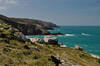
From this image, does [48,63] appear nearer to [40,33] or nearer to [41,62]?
[41,62]

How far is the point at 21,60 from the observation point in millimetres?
16703

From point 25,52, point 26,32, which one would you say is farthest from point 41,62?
point 26,32

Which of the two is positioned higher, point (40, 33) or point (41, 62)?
point (41, 62)

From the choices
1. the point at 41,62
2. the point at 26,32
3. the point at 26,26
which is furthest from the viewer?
the point at 26,26

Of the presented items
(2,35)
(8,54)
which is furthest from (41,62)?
(2,35)

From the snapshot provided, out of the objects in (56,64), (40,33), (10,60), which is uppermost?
(10,60)

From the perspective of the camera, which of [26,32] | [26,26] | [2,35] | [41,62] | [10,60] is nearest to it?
[10,60]

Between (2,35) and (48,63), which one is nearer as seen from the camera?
(48,63)

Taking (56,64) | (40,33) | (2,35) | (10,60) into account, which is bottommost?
(40,33)

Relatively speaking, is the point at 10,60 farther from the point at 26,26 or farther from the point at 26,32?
the point at 26,26

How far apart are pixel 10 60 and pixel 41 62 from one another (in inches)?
178

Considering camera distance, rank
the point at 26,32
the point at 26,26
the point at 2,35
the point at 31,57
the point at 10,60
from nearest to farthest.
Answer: the point at 10,60
the point at 31,57
the point at 2,35
the point at 26,32
the point at 26,26

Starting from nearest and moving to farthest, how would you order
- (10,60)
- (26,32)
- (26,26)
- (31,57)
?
(10,60) → (31,57) → (26,32) → (26,26)

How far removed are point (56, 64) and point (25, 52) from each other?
5761 mm
